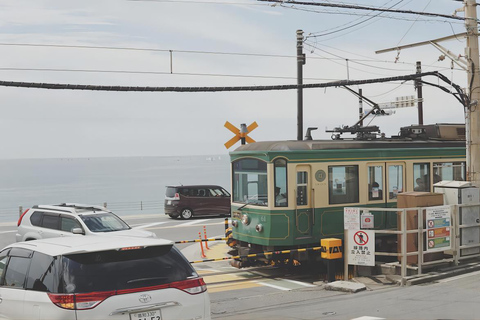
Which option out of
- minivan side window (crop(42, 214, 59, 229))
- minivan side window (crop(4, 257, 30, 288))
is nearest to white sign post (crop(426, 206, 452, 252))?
minivan side window (crop(4, 257, 30, 288))

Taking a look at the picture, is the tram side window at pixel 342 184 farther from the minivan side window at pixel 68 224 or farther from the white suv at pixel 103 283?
the white suv at pixel 103 283

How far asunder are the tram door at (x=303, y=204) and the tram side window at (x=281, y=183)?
0.97 feet

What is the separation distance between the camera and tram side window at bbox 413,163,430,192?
1681 cm

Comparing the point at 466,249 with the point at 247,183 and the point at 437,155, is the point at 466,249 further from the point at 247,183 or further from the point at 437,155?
the point at 247,183

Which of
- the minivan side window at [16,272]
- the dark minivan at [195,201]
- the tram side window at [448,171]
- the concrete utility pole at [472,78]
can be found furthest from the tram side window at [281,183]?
the dark minivan at [195,201]

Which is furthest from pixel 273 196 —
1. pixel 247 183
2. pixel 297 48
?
pixel 297 48

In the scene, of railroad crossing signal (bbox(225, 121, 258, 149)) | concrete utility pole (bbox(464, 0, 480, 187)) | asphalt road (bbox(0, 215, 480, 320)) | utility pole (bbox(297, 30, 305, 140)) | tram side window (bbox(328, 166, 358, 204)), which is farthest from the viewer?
utility pole (bbox(297, 30, 305, 140))

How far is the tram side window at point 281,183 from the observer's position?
1464 cm

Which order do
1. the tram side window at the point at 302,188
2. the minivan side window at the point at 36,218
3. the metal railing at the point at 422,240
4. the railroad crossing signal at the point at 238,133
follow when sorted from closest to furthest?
the metal railing at the point at 422,240, the tram side window at the point at 302,188, the minivan side window at the point at 36,218, the railroad crossing signal at the point at 238,133

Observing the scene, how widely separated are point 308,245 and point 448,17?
860 centimetres

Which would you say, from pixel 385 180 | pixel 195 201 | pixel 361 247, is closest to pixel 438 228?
pixel 361 247

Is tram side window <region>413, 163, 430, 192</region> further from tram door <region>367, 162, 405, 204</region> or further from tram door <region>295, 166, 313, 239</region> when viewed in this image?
tram door <region>295, 166, 313, 239</region>

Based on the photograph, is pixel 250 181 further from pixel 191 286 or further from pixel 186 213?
pixel 186 213

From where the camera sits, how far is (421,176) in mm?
17016
